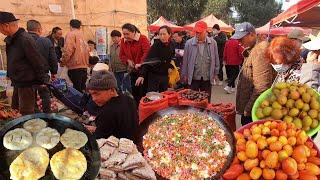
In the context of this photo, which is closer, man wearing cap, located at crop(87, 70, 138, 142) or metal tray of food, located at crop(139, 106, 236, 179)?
metal tray of food, located at crop(139, 106, 236, 179)

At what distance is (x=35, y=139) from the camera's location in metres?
1.99

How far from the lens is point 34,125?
2037mm

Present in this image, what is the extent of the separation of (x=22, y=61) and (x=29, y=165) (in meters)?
3.64

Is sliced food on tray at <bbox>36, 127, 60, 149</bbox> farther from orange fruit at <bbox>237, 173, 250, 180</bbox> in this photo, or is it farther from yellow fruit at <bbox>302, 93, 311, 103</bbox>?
yellow fruit at <bbox>302, 93, 311, 103</bbox>

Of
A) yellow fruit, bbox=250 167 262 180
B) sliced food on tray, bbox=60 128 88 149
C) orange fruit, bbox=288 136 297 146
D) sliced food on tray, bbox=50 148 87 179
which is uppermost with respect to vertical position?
sliced food on tray, bbox=60 128 88 149

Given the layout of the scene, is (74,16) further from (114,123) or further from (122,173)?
(122,173)

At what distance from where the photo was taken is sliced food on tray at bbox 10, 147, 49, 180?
6.20ft

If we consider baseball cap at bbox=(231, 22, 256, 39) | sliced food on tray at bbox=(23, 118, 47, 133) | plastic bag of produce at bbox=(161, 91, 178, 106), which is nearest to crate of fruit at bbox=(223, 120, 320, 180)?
sliced food on tray at bbox=(23, 118, 47, 133)

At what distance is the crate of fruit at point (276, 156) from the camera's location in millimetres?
2586

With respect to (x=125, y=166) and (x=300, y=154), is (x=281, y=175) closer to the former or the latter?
(x=300, y=154)

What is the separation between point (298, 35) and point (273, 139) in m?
2.42

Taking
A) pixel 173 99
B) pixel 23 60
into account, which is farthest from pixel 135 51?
pixel 23 60

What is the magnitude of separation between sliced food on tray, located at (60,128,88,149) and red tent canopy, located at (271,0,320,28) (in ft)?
14.9

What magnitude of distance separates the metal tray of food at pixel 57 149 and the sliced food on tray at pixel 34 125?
2 cm
